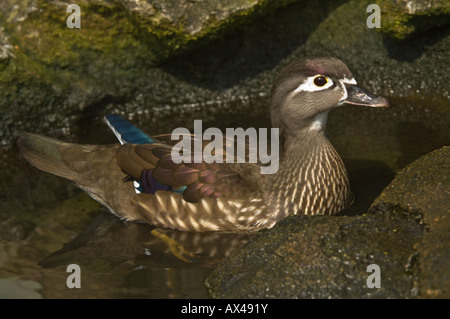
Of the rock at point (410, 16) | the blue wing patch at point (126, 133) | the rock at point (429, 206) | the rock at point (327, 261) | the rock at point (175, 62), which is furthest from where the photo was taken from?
the rock at point (175, 62)

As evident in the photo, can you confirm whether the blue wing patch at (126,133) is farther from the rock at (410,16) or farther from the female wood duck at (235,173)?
the rock at (410,16)

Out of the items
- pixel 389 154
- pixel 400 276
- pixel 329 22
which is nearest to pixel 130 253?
pixel 400 276

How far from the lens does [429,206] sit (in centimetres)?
446

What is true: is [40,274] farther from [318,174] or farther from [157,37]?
[157,37]

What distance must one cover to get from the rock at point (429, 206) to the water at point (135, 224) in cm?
76

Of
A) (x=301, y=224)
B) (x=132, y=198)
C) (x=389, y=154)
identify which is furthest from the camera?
(x=389, y=154)

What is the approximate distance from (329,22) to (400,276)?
12.6ft

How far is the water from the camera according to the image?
188 inches

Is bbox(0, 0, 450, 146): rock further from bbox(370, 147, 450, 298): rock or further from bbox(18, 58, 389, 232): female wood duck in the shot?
bbox(370, 147, 450, 298): rock

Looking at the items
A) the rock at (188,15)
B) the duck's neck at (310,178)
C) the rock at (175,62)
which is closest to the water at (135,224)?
the rock at (175,62)

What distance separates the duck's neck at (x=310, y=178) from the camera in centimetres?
548

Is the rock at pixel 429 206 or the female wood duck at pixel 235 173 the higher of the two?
the female wood duck at pixel 235 173

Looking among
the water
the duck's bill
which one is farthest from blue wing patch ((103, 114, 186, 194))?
the duck's bill
